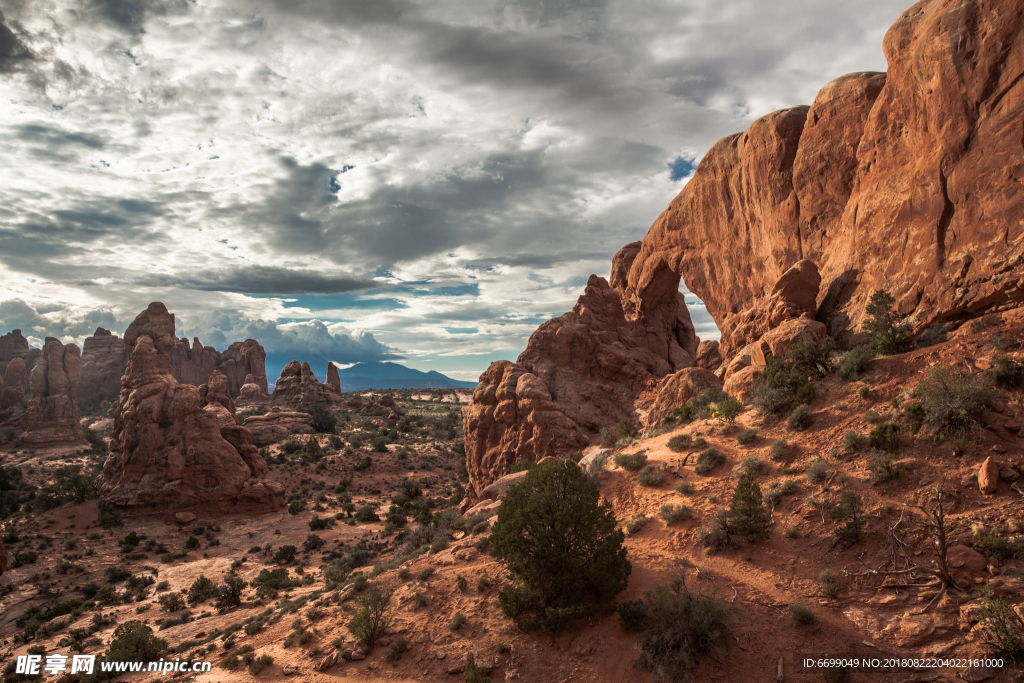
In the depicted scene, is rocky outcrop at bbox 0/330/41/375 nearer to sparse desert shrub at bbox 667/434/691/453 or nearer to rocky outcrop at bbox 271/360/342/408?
rocky outcrop at bbox 271/360/342/408

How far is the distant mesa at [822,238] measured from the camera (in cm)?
1546

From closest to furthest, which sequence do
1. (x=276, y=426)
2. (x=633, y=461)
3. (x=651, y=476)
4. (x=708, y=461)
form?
(x=708, y=461), (x=651, y=476), (x=633, y=461), (x=276, y=426)

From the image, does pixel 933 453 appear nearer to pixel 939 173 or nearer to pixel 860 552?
pixel 860 552

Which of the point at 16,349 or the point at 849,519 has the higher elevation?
the point at 16,349

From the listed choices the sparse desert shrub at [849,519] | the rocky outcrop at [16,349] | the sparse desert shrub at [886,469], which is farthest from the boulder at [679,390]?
the rocky outcrop at [16,349]

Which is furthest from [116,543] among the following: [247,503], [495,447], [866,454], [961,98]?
[961,98]

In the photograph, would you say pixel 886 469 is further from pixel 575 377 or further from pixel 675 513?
pixel 575 377

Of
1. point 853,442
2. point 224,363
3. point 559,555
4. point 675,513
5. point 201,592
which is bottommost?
point 201,592

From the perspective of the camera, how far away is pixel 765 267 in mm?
25156

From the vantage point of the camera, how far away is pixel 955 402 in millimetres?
13094

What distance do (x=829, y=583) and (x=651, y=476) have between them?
667cm

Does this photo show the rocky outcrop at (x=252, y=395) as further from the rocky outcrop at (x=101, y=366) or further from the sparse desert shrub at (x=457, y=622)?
the sparse desert shrub at (x=457, y=622)

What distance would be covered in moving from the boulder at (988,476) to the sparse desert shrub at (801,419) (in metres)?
4.86

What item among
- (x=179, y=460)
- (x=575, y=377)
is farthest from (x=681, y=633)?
(x=179, y=460)
